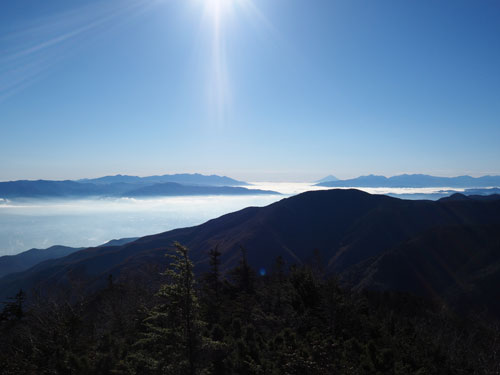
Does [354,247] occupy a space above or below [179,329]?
below

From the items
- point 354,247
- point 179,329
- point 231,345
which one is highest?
point 179,329

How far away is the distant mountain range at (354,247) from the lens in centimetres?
8856

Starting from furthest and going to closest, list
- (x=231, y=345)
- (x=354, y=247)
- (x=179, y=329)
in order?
(x=354, y=247), (x=231, y=345), (x=179, y=329)

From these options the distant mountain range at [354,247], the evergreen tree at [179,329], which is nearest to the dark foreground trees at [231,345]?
the evergreen tree at [179,329]

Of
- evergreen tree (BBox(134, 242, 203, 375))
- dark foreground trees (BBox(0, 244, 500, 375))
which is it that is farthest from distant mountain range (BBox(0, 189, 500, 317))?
evergreen tree (BBox(134, 242, 203, 375))

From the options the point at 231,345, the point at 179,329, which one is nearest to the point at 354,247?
the point at 231,345

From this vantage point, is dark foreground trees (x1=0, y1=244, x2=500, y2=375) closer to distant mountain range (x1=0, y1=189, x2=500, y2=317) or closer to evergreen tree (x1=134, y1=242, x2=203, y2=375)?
evergreen tree (x1=134, y1=242, x2=203, y2=375)

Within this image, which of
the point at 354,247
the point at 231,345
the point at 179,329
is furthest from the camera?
the point at 354,247

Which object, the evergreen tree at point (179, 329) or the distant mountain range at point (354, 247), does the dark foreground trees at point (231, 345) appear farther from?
the distant mountain range at point (354, 247)

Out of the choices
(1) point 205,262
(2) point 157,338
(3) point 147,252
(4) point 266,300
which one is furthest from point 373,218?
(2) point 157,338

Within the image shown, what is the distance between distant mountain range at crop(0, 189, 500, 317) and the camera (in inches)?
3487

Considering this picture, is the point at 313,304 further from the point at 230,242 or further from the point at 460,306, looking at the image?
the point at 230,242

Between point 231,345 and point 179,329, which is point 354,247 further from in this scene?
point 179,329

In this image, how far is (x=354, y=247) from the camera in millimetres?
131875
